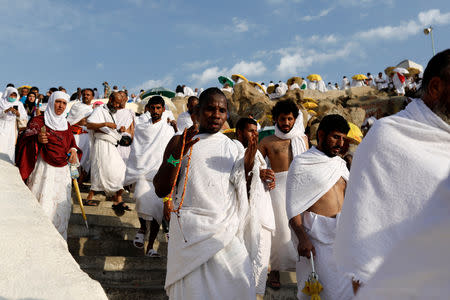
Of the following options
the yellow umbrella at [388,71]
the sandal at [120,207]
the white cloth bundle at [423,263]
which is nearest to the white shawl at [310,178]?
the white cloth bundle at [423,263]

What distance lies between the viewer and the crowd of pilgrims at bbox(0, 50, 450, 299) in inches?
82.3

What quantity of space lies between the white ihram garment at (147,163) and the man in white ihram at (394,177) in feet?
13.7

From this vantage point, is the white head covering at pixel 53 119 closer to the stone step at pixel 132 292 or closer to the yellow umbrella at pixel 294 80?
the stone step at pixel 132 292

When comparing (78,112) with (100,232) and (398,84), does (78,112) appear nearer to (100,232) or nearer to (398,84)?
(100,232)

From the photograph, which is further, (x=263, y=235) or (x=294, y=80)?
(x=294, y=80)

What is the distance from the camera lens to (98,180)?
7.36 meters

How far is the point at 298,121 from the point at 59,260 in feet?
12.1

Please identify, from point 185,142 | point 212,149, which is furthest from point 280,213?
point 185,142

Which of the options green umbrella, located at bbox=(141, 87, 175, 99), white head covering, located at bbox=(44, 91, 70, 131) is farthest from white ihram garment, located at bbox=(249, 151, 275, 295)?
green umbrella, located at bbox=(141, 87, 175, 99)

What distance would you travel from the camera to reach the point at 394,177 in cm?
214

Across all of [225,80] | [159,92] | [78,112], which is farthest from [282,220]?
[225,80]

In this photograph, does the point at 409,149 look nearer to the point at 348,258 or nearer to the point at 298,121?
the point at 348,258

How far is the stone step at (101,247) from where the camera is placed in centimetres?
579

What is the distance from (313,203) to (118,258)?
2.69m
